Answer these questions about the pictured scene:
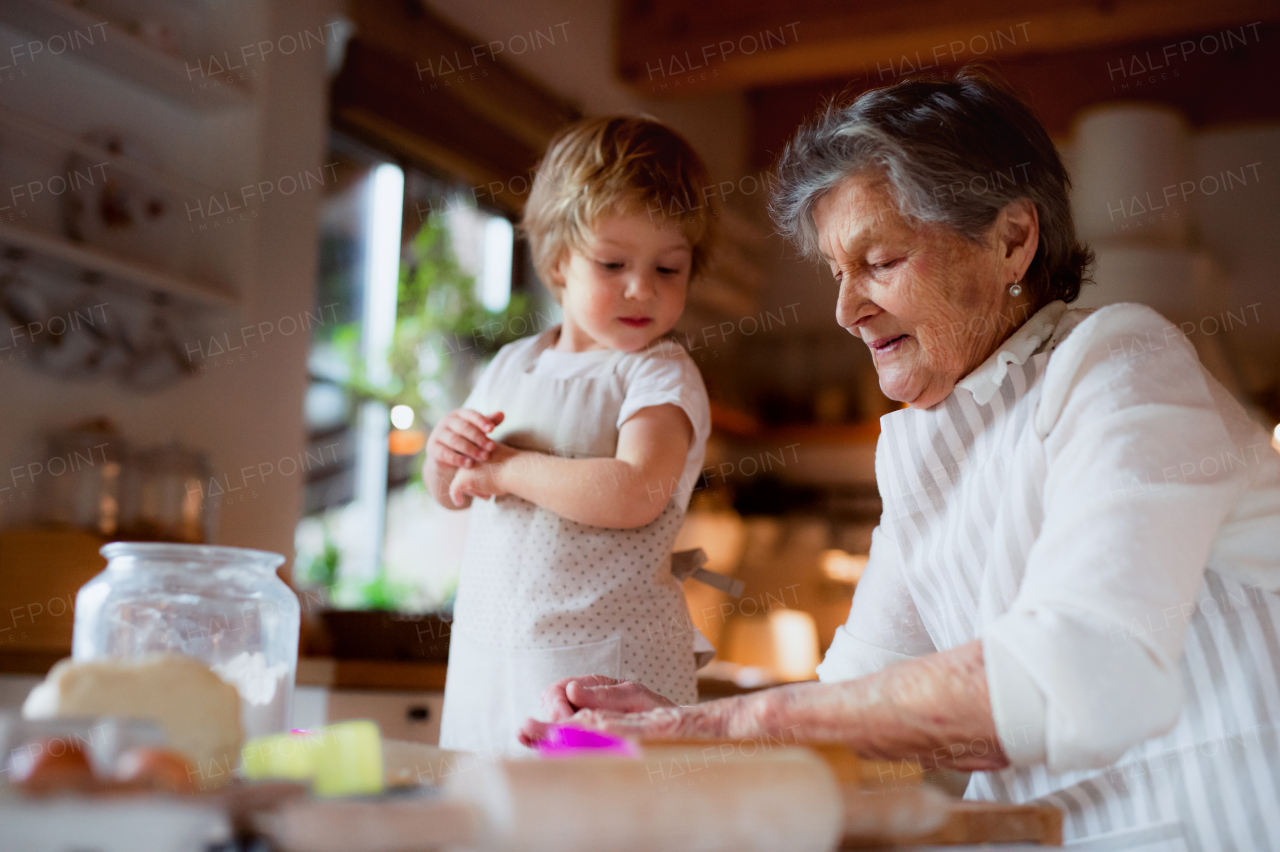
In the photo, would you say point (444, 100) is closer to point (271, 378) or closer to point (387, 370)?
point (387, 370)

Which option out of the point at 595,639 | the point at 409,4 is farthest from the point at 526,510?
the point at 409,4

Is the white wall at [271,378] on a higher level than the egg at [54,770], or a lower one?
higher

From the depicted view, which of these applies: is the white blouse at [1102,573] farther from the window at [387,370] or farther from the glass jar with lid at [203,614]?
the window at [387,370]

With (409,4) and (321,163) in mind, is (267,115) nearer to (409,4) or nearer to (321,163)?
(321,163)

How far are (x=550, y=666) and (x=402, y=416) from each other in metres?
2.04

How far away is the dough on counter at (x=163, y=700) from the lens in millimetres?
649

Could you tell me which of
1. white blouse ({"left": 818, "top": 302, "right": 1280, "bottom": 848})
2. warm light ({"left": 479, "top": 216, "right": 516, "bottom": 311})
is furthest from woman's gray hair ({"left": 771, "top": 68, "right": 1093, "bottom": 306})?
warm light ({"left": 479, "top": 216, "right": 516, "bottom": 311})

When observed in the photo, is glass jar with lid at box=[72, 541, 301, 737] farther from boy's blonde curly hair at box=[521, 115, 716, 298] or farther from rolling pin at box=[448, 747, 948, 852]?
boy's blonde curly hair at box=[521, 115, 716, 298]

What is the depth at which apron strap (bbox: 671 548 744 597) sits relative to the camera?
4.71ft

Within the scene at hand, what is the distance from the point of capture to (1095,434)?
85 cm

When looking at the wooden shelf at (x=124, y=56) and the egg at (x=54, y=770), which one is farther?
the wooden shelf at (x=124, y=56)

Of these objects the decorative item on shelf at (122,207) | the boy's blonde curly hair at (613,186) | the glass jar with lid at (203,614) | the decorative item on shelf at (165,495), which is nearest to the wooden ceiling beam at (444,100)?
the decorative item on shelf at (122,207)

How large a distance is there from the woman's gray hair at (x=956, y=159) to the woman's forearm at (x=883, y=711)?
549 millimetres

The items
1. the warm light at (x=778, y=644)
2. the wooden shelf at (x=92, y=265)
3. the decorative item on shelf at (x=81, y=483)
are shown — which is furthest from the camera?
the warm light at (x=778, y=644)
